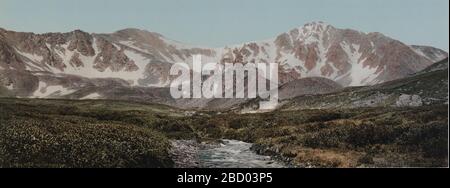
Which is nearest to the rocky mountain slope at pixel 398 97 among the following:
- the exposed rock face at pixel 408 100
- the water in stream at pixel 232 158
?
the exposed rock face at pixel 408 100

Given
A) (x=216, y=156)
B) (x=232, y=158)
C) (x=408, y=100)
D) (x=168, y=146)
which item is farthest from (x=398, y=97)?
(x=168, y=146)

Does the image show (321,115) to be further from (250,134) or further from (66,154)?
(66,154)

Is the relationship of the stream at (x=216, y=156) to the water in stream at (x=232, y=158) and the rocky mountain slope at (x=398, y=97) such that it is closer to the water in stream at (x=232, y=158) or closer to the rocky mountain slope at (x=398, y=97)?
the water in stream at (x=232, y=158)

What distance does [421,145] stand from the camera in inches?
1650

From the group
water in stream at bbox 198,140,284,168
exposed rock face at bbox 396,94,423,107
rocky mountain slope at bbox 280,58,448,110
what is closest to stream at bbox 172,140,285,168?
water in stream at bbox 198,140,284,168

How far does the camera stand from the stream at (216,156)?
134ft

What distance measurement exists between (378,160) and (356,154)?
4.62 metres

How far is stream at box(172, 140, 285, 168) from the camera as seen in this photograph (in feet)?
134

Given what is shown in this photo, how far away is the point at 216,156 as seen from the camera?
46906 millimetres

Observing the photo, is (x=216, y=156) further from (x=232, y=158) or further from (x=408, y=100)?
(x=408, y=100)

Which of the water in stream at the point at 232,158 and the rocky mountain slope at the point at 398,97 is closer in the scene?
the water in stream at the point at 232,158

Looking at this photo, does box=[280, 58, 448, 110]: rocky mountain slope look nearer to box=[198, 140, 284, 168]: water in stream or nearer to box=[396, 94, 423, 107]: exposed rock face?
box=[396, 94, 423, 107]: exposed rock face

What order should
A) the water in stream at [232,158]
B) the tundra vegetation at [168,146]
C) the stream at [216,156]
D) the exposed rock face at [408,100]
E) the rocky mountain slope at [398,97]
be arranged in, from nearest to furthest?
the tundra vegetation at [168,146], the stream at [216,156], the water in stream at [232,158], the exposed rock face at [408,100], the rocky mountain slope at [398,97]
